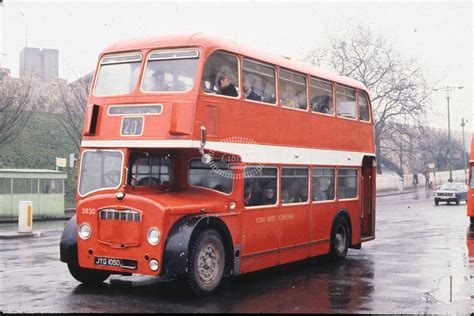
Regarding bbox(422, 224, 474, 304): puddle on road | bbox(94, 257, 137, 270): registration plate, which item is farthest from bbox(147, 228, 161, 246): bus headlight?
bbox(422, 224, 474, 304): puddle on road

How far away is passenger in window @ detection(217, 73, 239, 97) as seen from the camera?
1089cm

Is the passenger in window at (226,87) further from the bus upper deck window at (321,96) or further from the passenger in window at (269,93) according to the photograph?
the bus upper deck window at (321,96)

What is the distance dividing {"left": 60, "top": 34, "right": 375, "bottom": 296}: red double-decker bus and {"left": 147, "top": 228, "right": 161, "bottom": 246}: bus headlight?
1cm

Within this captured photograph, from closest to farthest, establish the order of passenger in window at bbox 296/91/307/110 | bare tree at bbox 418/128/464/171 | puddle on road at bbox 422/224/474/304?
puddle on road at bbox 422/224/474/304 < passenger in window at bbox 296/91/307/110 < bare tree at bbox 418/128/464/171

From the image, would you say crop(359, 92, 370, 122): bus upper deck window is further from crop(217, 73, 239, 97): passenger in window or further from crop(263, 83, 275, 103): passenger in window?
crop(217, 73, 239, 97): passenger in window

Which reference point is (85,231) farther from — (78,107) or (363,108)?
(78,107)

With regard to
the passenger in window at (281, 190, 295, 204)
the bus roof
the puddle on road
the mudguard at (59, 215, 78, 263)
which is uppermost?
the bus roof

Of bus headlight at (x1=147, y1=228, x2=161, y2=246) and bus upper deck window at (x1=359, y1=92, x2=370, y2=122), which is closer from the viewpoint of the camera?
bus headlight at (x1=147, y1=228, x2=161, y2=246)

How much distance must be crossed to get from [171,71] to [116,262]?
122 inches

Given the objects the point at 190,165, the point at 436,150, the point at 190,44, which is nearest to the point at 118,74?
the point at 190,44

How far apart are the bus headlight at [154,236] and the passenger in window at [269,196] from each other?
111 inches

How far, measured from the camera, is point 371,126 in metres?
16.8

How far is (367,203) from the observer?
671 inches

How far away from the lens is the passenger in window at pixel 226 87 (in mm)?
10891
